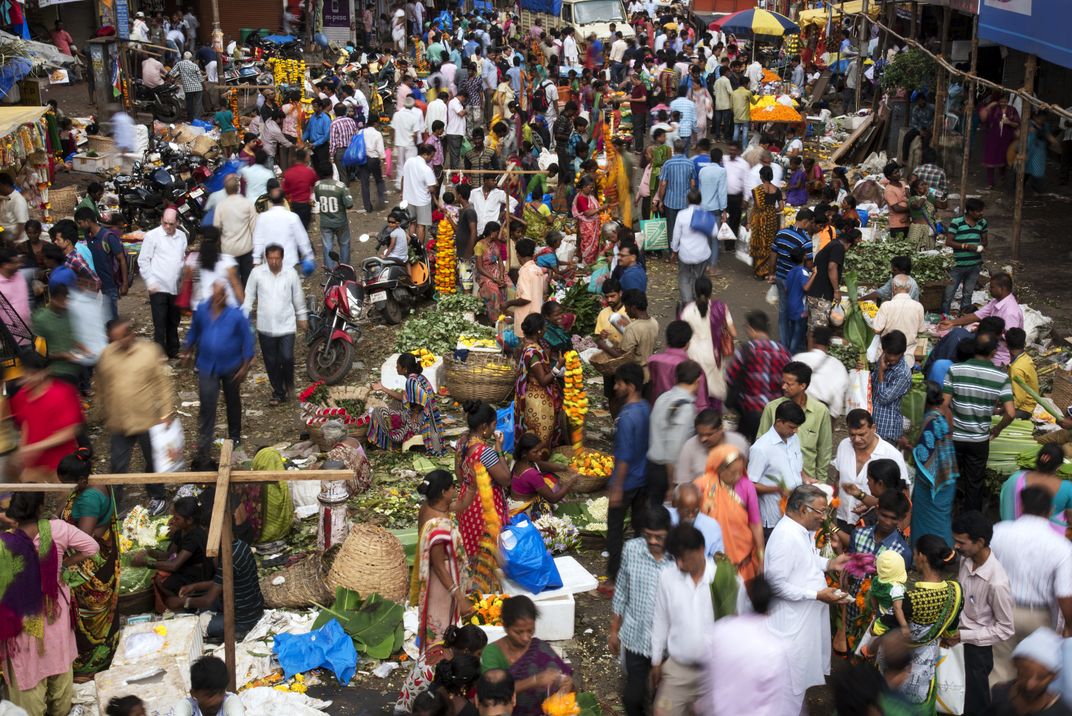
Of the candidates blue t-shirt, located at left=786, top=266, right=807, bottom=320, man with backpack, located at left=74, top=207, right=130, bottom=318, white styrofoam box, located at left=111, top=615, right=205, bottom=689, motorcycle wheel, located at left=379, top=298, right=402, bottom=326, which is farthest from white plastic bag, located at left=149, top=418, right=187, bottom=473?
blue t-shirt, located at left=786, top=266, right=807, bottom=320

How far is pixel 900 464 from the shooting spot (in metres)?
7.09

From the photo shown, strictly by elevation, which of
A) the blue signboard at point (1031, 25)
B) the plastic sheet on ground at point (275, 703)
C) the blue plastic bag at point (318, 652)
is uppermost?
the blue signboard at point (1031, 25)

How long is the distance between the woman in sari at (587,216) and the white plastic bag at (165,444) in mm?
6723

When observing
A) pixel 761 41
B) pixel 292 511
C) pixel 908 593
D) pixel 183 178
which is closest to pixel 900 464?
pixel 908 593

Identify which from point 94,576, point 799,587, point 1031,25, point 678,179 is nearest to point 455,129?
point 678,179

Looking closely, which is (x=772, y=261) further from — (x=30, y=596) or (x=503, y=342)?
(x=30, y=596)

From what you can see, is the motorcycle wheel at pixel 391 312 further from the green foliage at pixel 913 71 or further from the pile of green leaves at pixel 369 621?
the green foliage at pixel 913 71

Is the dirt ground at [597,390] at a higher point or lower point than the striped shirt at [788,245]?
lower

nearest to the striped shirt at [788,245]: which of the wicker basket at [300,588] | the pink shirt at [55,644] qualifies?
the wicker basket at [300,588]

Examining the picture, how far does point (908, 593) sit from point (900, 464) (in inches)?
60.6

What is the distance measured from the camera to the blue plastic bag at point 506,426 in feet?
32.0

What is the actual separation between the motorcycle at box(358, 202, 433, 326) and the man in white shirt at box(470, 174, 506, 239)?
801mm

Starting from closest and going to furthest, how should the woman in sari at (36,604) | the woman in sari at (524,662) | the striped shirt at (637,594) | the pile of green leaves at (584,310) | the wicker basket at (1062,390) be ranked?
the woman in sari at (524,662) < the striped shirt at (637,594) < the woman in sari at (36,604) < the wicker basket at (1062,390) < the pile of green leaves at (584,310)

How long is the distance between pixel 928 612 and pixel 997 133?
1425 centimetres
